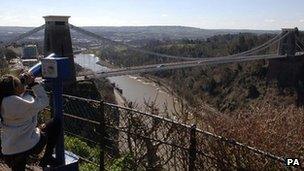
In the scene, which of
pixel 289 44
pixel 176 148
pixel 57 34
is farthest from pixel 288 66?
pixel 176 148

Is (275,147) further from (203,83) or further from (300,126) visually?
(203,83)

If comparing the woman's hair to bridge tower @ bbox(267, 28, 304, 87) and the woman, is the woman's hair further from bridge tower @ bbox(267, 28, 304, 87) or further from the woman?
bridge tower @ bbox(267, 28, 304, 87)

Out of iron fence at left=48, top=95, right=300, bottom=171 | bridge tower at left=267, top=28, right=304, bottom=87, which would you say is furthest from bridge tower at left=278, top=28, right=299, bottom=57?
iron fence at left=48, top=95, right=300, bottom=171

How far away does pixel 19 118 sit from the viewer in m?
3.09

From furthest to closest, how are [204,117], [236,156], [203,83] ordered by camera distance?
[203,83] → [204,117] → [236,156]

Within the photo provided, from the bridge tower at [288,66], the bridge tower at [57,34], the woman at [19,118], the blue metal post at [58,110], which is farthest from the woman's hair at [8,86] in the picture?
the bridge tower at [288,66]

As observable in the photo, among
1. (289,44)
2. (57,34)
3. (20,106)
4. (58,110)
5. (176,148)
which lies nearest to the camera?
(20,106)

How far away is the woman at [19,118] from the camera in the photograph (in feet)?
10.0

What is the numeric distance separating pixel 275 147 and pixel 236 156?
0.39 meters

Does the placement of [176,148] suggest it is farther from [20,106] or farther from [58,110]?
[20,106]

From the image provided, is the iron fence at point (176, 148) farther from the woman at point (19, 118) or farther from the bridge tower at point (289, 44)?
the bridge tower at point (289, 44)

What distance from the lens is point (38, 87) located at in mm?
3158

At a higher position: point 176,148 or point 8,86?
point 8,86

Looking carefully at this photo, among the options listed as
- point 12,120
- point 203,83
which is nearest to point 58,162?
point 12,120
